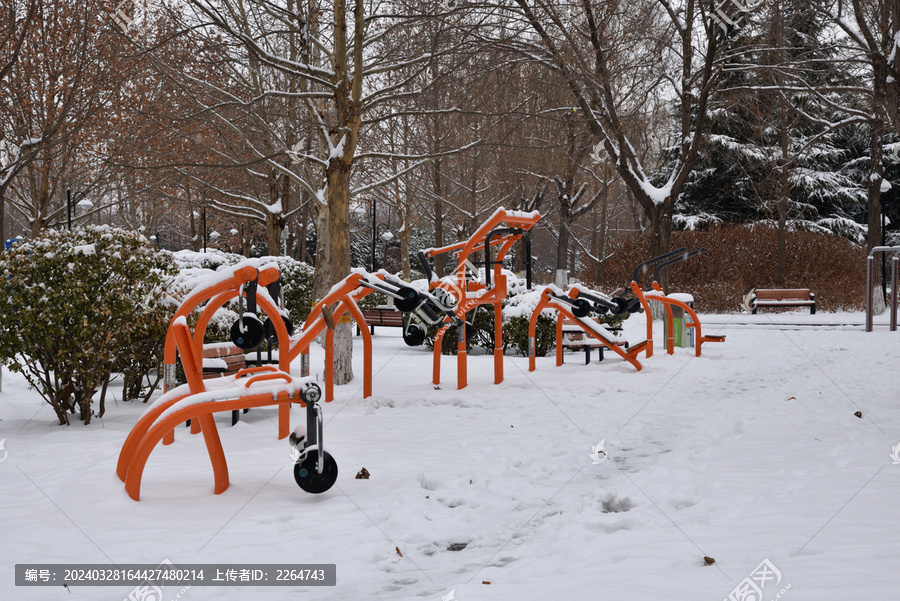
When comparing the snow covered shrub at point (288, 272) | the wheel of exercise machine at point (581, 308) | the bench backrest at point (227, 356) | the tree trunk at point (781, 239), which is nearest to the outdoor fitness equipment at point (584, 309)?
the wheel of exercise machine at point (581, 308)

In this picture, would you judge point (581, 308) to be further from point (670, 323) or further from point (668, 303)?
→ point (670, 323)

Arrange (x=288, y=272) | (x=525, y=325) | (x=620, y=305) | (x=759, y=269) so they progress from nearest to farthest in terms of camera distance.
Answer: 1. (x=620, y=305)
2. (x=525, y=325)
3. (x=288, y=272)
4. (x=759, y=269)

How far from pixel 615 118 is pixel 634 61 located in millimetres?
2128

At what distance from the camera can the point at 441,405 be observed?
712 centimetres

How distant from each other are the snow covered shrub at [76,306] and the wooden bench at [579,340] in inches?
233

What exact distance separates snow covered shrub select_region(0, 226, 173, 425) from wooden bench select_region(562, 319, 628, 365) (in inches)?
233

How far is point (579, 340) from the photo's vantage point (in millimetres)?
10641

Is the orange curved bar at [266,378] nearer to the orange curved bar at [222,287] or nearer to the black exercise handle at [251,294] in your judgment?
the black exercise handle at [251,294]

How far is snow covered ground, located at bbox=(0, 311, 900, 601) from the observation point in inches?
117

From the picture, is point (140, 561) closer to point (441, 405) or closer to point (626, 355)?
point (441, 405)

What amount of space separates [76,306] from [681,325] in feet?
29.7

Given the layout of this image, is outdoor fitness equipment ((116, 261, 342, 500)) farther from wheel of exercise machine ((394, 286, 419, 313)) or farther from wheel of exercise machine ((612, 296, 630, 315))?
wheel of exercise machine ((612, 296, 630, 315))

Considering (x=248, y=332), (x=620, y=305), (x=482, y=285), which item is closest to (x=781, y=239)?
(x=620, y=305)

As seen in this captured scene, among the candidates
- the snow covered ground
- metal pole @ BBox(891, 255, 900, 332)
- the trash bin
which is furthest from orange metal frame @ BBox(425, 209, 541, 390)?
metal pole @ BBox(891, 255, 900, 332)
